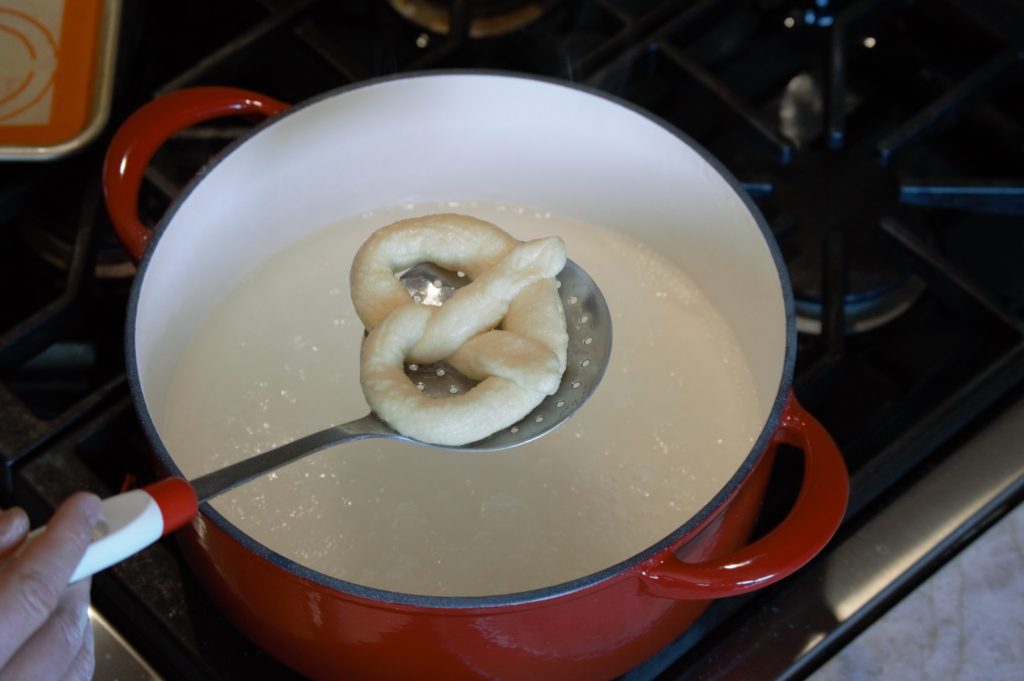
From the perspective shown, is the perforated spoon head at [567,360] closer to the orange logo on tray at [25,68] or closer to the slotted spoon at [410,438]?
the slotted spoon at [410,438]

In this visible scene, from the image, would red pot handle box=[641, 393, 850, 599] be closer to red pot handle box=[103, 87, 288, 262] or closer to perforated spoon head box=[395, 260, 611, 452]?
perforated spoon head box=[395, 260, 611, 452]

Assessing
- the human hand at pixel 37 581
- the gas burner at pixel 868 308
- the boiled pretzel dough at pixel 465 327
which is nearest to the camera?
the human hand at pixel 37 581

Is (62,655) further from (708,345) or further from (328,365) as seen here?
(708,345)

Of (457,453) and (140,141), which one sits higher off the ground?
(140,141)

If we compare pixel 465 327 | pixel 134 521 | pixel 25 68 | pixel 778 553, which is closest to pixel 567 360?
pixel 465 327

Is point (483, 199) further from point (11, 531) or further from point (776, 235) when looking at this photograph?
point (11, 531)

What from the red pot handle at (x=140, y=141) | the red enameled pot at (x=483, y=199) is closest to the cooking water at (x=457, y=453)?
the red enameled pot at (x=483, y=199)
